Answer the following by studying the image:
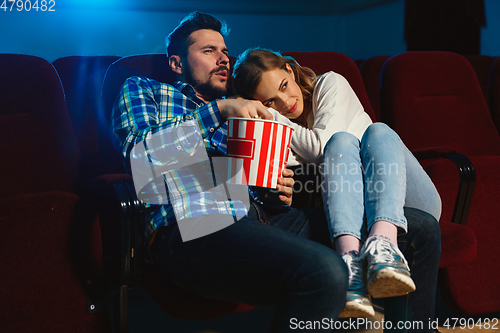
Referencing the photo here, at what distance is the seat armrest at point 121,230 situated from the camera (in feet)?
2.64

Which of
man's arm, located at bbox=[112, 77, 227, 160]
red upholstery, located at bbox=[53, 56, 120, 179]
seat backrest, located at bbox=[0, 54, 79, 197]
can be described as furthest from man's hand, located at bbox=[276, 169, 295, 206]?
red upholstery, located at bbox=[53, 56, 120, 179]

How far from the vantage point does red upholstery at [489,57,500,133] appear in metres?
2.02

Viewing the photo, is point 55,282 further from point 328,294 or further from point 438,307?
point 438,307

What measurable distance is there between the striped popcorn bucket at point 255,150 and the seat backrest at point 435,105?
1.05m

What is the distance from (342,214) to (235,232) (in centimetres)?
25

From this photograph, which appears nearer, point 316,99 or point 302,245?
point 302,245

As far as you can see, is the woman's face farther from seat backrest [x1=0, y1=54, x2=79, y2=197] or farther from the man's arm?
seat backrest [x1=0, y1=54, x2=79, y2=197]

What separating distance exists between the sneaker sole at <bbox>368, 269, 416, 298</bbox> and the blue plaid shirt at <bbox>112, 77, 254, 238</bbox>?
344mm

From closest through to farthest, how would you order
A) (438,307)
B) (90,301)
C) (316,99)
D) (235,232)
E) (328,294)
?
1. (328,294)
2. (235,232)
3. (90,301)
4. (316,99)
5. (438,307)

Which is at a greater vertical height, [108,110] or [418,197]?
[108,110]

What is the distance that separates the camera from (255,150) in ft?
2.66

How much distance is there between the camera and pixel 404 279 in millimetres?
722

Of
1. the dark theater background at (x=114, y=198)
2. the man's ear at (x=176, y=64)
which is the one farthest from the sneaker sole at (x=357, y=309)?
the man's ear at (x=176, y=64)

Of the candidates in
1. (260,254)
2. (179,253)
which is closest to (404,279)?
(260,254)
